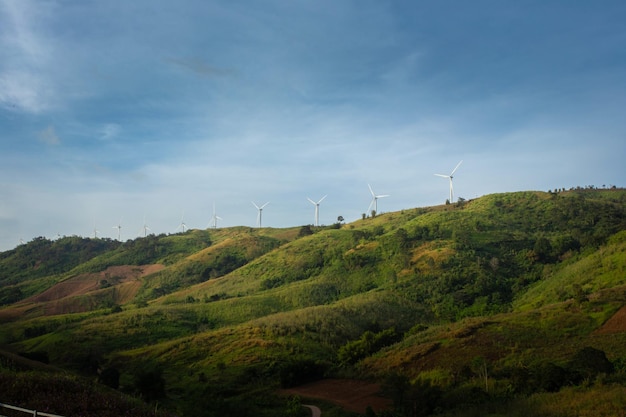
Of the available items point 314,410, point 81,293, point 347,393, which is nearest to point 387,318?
point 347,393

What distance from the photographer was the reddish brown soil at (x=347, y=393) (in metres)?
40.0

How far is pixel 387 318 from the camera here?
80938 mm

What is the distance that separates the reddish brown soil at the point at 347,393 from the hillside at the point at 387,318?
64.2 inches

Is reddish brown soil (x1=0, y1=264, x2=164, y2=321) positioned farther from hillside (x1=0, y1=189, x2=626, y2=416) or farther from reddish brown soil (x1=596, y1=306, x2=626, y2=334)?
reddish brown soil (x1=596, y1=306, x2=626, y2=334)

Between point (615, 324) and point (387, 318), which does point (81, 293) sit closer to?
point (387, 318)

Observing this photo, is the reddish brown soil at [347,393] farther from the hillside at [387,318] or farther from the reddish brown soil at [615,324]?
the reddish brown soil at [615,324]

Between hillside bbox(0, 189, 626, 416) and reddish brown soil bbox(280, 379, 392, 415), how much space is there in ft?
5.35

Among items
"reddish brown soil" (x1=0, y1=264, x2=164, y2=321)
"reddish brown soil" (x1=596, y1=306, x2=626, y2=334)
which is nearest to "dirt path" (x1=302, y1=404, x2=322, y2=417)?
"reddish brown soil" (x1=596, y1=306, x2=626, y2=334)

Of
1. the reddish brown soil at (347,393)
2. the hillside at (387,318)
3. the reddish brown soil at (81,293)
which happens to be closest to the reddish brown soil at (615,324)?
the hillside at (387,318)

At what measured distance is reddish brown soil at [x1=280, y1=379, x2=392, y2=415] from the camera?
4003cm

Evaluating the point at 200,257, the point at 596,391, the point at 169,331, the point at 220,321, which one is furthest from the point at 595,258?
the point at 200,257

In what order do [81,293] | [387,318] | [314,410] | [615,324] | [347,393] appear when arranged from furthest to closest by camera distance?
[81,293], [387,318], [615,324], [347,393], [314,410]

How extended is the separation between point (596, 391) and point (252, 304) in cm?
7472

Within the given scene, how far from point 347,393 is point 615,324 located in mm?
29557
